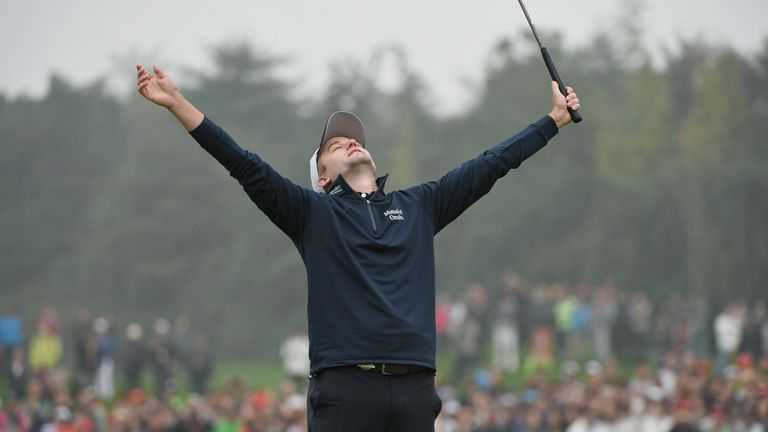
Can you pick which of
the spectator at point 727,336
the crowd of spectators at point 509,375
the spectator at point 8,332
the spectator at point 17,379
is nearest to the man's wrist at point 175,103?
the crowd of spectators at point 509,375

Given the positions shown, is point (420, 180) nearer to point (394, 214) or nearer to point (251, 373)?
point (251, 373)

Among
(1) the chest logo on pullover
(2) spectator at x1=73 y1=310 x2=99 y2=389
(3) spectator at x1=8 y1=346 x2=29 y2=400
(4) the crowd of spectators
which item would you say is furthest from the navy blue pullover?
(2) spectator at x1=73 y1=310 x2=99 y2=389

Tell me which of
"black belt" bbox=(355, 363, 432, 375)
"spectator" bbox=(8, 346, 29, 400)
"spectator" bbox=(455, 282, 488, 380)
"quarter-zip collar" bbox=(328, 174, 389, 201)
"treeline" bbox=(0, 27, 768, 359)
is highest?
"treeline" bbox=(0, 27, 768, 359)

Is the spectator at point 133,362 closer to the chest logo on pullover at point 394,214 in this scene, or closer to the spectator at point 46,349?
the spectator at point 46,349

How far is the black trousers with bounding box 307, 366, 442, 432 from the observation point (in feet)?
15.0

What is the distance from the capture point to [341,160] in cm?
506

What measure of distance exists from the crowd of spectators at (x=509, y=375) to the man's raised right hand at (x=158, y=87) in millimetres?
9668

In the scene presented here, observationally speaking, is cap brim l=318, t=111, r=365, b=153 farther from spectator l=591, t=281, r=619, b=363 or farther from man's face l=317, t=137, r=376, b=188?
spectator l=591, t=281, r=619, b=363

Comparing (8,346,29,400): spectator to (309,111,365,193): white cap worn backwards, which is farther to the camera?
(8,346,29,400): spectator

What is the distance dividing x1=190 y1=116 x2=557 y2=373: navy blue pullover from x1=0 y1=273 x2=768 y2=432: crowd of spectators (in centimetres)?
898

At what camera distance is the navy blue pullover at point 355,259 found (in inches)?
181

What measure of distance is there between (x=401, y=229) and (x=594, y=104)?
37520mm

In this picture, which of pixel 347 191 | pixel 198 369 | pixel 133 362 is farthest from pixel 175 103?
pixel 198 369

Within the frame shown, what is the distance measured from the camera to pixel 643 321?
28.0 meters
